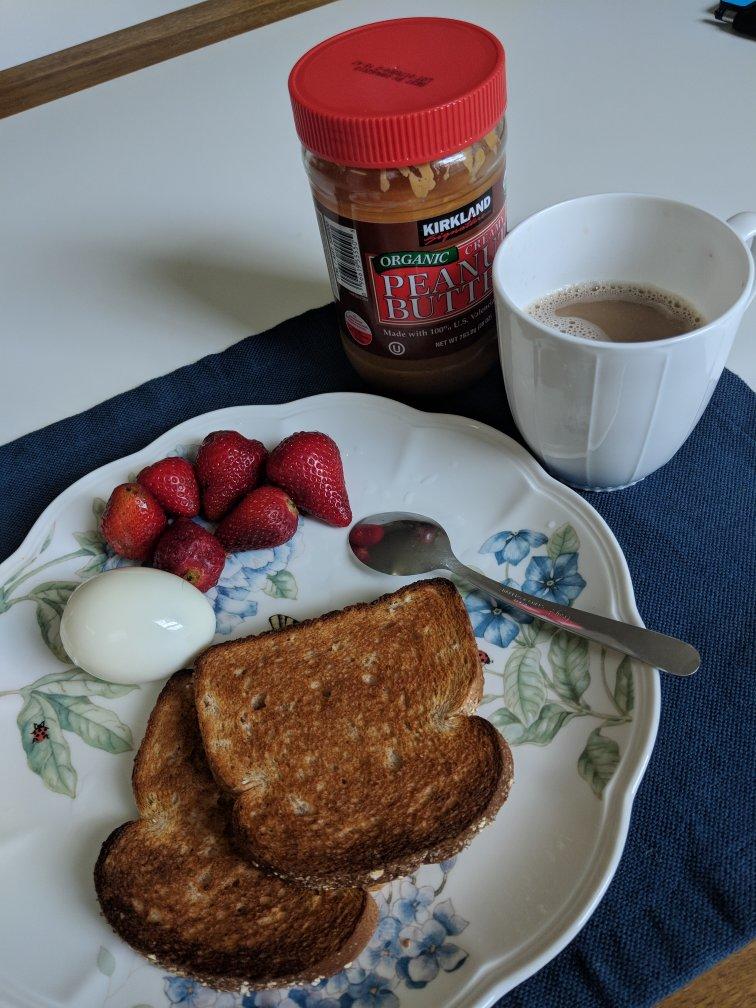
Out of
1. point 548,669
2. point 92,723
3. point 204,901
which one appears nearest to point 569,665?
point 548,669

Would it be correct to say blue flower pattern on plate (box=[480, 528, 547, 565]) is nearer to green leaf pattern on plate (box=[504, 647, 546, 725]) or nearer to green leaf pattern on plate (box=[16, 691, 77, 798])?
green leaf pattern on plate (box=[504, 647, 546, 725])

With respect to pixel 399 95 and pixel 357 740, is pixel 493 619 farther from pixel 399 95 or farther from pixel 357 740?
pixel 399 95

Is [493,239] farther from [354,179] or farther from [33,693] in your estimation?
[33,693]

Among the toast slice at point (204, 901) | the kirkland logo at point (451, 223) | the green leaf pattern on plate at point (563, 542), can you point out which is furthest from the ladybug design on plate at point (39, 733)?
the kirkland logo at point (451, 223)

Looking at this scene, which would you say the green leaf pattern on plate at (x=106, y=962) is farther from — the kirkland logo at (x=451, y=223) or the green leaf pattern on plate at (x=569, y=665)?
the kirkland logo at (x=451, y=223)

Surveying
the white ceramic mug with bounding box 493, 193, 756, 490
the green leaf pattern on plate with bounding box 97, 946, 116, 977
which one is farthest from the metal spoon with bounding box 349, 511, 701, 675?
the green leaf pattern on plate with bounding box 97, 946, 116, 977

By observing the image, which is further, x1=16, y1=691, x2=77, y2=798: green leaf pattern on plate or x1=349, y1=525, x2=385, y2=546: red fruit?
x1=349, y1=525, x2=385, y2=546: red fruit

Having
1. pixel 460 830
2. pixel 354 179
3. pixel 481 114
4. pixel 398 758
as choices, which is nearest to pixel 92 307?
pixel 354 179
